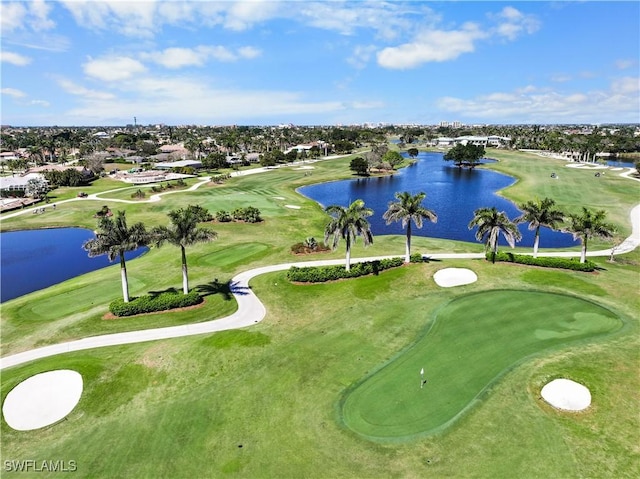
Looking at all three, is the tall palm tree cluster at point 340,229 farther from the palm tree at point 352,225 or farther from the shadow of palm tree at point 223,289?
the shadow of palm tree at point 223,289

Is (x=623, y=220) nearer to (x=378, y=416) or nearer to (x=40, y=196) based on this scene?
(x=378, y=416)

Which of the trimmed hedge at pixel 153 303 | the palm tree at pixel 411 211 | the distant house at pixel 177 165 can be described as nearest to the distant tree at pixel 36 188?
the distant house at pixel 177 165

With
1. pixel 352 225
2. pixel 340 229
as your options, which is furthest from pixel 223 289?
pixel 352 225

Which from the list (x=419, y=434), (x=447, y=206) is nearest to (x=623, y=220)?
(x=447, y=206)

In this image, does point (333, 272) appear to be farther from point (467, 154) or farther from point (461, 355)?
point (467, 154)

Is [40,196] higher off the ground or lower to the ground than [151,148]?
lower

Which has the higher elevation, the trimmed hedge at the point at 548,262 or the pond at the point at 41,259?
the trimmed hedge at the point at 548,262
